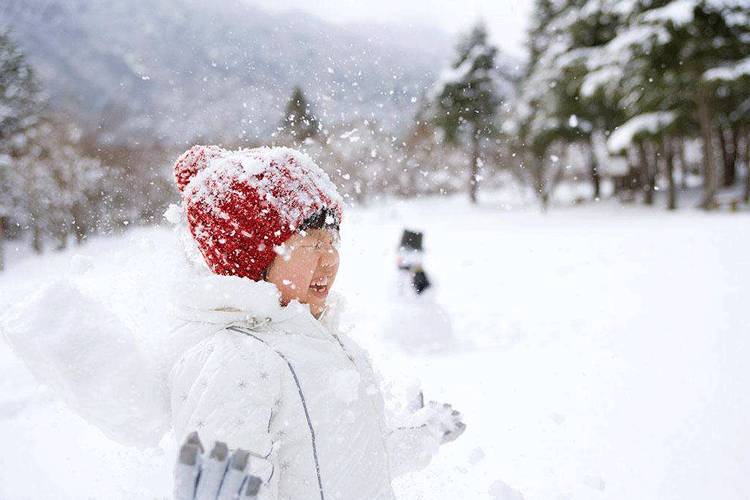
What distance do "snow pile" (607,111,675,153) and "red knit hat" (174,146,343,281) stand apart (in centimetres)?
1798

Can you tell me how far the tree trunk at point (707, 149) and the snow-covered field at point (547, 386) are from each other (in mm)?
9093

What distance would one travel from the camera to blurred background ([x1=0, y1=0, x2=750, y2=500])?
113 inches

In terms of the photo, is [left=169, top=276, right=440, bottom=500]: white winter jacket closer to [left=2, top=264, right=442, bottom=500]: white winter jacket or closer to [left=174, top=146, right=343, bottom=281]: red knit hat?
[left=2, top=264, right=442, bottom=500]: white winter jacket

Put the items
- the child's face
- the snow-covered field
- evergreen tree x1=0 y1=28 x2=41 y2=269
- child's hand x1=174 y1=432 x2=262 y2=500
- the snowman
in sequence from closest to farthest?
child's hand x1=174 y1=432 x2=262 y2=500 < the child's face < the snow-covered field < the snowman < evergreen tree x1=0 y1=28 x2=41 y2=269

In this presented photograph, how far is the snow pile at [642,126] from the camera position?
16422 millimetres

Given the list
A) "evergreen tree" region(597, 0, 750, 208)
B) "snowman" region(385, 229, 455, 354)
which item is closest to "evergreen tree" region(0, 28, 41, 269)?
"snowman" region(385, 229, 455, 354)

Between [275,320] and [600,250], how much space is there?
1157 cm

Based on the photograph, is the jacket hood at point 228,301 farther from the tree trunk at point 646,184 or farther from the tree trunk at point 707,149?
the tree trunk at point 646,184

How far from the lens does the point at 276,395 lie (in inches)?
46.4

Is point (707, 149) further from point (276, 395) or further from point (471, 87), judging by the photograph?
point (276, 395)

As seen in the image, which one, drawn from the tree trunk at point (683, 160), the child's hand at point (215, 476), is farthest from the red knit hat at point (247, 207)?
the tree trunk at point (683, 160)

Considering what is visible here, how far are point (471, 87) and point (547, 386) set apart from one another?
24768 mm

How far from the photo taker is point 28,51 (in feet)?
65.8

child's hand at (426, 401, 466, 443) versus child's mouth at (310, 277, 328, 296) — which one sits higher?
child's mouth at (310, 277, 328, 296)
